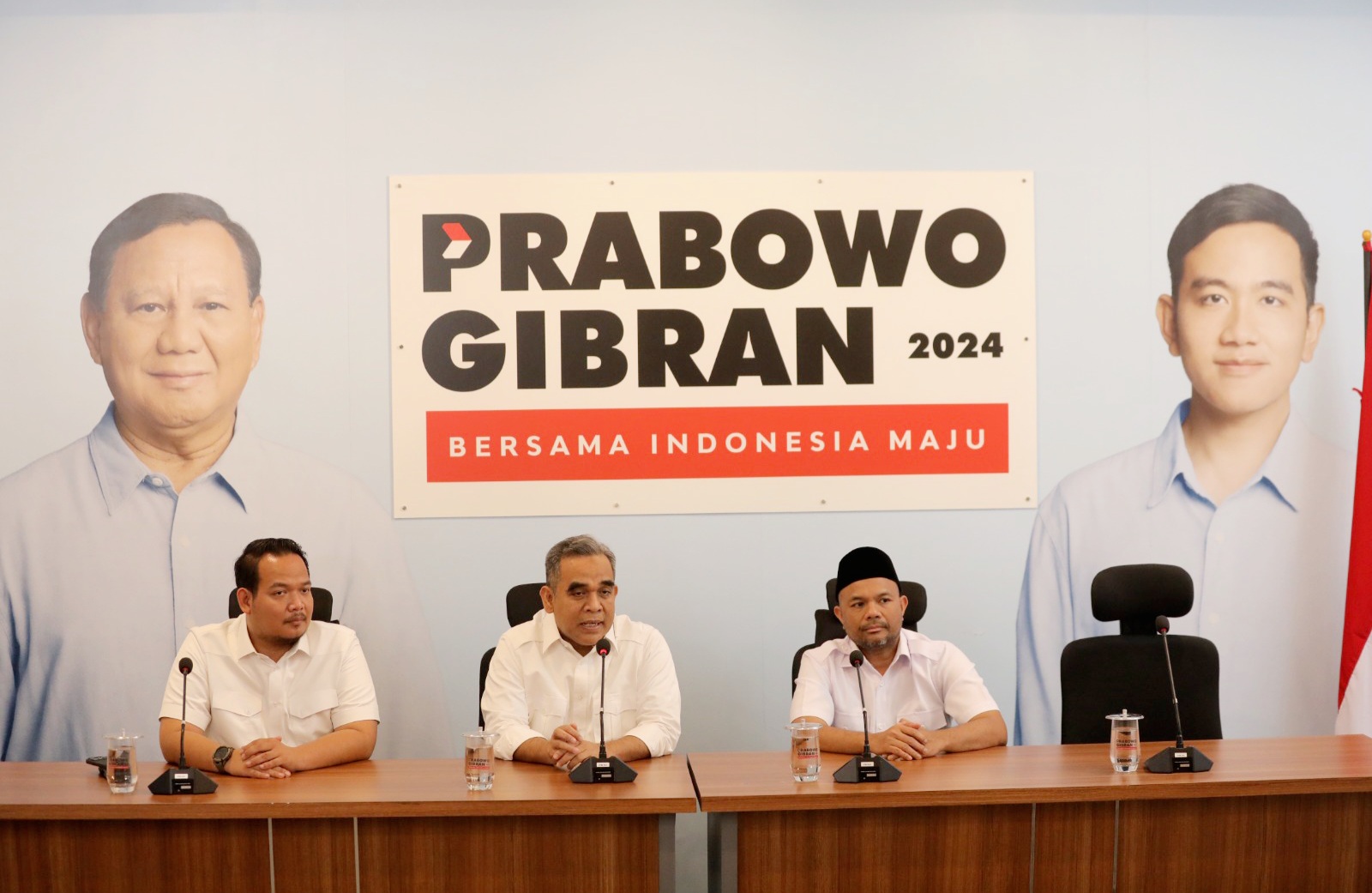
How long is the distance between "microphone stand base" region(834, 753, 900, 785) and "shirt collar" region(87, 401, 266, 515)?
2.64 meters

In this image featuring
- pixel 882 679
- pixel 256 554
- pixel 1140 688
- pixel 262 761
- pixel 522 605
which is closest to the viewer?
pixel 262 761

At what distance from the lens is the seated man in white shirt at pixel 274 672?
11.2 ft

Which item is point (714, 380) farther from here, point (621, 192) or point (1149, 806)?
point (1149, 806)

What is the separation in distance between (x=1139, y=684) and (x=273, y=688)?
2.54m

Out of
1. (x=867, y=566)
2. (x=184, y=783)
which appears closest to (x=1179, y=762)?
(x=867, y=566)

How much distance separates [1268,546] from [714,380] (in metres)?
2.25

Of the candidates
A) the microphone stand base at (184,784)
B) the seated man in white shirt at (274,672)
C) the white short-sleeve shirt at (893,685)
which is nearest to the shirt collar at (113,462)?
the seated man in white shirt at (274,672)

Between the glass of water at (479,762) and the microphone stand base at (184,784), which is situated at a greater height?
the glass of water at (479,762)

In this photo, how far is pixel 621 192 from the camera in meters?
4.58

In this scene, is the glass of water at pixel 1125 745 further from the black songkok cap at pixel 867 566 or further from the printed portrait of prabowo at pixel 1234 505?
the printed portrait of prabowo at pixel 1234 505

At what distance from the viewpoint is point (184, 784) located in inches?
115

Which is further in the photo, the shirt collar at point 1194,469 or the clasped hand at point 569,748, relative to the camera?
the shirt collar at point 1194,469

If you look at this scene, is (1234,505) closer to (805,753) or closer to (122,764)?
(805,753)

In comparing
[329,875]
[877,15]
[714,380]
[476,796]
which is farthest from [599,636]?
[877,15]
